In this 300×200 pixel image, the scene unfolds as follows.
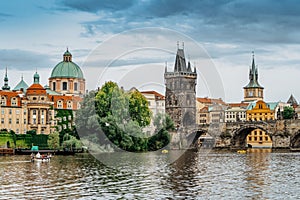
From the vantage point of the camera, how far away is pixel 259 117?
572 feet

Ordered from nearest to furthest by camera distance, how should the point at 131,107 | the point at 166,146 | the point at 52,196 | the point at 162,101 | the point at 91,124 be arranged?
the point at 52,196 < the point at 91,124 < the point at 131,107 < the point at 166,146 < the point at 162,101

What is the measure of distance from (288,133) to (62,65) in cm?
5838

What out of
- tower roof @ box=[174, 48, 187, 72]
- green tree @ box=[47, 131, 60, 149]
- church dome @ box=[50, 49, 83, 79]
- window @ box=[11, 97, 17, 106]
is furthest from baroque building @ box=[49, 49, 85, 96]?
green tree @ box=[47, 131, 60, 149]

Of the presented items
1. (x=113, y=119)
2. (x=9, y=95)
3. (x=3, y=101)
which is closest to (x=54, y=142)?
(x=113, y=119)

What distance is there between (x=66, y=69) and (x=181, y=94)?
2701 cm

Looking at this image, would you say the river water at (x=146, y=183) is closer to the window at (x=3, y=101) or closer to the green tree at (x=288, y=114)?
the window at (x=3, y=101)

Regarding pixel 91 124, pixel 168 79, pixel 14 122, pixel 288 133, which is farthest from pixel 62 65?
pixel 91 124

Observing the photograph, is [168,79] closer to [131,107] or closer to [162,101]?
[162,101]

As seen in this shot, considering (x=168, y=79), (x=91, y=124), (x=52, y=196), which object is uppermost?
(x=168, y=79)

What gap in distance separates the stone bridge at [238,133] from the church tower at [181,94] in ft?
20.4

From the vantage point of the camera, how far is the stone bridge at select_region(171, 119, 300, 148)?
118688 mm

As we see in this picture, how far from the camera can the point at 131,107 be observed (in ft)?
315

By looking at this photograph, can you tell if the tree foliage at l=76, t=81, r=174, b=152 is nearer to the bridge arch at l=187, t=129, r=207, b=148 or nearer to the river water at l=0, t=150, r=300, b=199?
the river water at l=0, t=150, r=300, b=199

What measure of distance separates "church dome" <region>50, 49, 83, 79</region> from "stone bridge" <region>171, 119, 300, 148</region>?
3074cm
